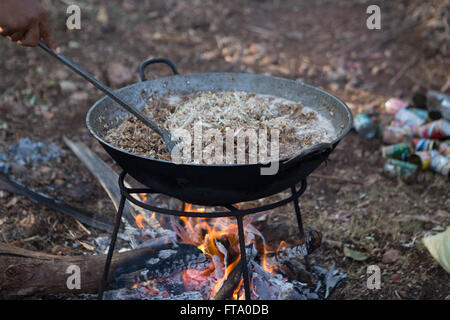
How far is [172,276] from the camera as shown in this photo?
2.88 metres

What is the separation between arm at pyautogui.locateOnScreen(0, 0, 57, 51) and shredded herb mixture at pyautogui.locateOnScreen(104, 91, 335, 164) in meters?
0.67

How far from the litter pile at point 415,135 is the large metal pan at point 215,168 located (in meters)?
2.15

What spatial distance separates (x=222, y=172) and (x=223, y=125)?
0.55 meters

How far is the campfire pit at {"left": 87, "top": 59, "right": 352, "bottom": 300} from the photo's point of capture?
1941 millimetres

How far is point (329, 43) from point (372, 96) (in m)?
1.79

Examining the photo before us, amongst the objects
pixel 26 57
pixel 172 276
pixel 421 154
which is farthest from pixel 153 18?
pixel 172 276

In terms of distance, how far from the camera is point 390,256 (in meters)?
3.38

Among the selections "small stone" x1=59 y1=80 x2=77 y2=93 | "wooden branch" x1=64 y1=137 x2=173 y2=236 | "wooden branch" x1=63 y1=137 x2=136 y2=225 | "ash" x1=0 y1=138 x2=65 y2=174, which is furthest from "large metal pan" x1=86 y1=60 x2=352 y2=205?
"small stone" x1=59 y1=80 x2=77 y2=93

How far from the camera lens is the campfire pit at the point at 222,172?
194 cm
